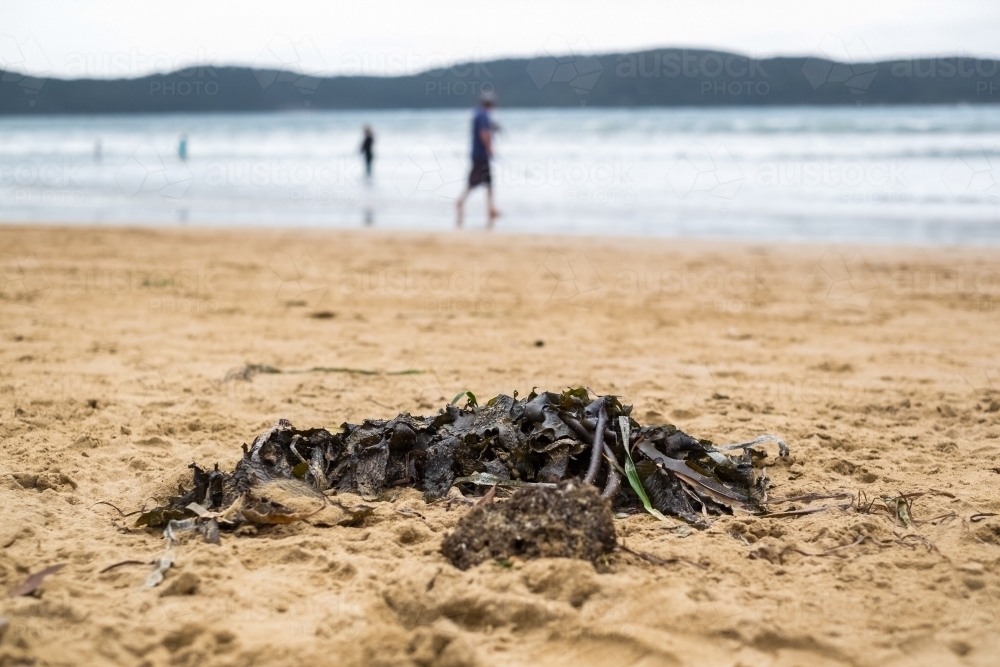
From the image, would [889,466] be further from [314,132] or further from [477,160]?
[314,132]

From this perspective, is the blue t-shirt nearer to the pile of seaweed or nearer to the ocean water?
the ocean water

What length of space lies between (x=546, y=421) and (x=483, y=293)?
362cm

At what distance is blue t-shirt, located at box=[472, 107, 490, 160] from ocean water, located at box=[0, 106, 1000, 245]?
96 centimetres

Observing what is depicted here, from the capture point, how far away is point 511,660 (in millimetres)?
1663

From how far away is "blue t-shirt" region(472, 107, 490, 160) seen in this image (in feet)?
35.0

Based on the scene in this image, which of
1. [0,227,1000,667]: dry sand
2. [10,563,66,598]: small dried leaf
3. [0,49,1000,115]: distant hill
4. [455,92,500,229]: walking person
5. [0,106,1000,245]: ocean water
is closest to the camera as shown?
[0,227,1000,667]: dry sand

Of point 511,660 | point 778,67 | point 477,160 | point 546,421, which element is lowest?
point 511,660

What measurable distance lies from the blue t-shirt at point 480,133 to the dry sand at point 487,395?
11.6ft

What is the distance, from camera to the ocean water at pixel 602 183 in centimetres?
1102

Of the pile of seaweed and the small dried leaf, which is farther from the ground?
the pile of seaweed

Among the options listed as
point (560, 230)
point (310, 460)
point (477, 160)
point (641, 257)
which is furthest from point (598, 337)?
point (477, 160)

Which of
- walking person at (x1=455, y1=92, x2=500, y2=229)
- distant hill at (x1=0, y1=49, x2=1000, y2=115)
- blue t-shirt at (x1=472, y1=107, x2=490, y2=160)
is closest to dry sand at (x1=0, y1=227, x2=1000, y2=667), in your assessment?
walking person at (x1=455, y1=92, x2=500, y2=229)

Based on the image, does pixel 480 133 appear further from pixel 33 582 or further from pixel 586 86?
pixel 586 86

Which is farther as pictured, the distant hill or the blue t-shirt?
the distant hill
